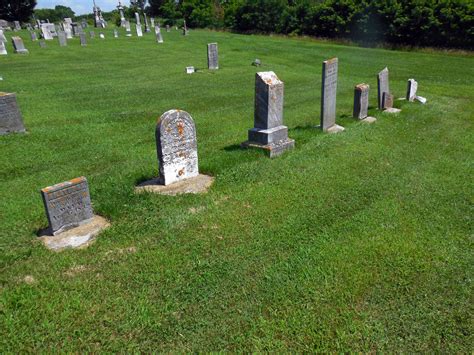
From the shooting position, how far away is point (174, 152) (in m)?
6.63

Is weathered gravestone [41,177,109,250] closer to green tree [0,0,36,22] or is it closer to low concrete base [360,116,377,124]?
low concrete base [360,116,377,124]

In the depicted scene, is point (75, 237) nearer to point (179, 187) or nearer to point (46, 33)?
point (179, 187)

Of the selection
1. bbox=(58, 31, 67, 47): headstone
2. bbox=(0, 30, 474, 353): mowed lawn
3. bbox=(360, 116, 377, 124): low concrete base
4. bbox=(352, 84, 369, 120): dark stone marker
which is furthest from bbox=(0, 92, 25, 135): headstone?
bbox=(58, 31, 67, 47): headstone

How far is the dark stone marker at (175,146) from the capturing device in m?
6.38

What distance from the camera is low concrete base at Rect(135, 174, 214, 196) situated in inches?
257

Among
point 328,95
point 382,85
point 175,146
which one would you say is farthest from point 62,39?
point 175,146

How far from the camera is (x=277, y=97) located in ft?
27.0

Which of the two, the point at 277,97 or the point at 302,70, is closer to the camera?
the point at 277,97

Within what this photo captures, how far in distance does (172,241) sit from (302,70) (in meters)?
20.1

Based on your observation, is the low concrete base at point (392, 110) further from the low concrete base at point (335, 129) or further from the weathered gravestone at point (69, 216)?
the weathered gravestone at point (69, 216)

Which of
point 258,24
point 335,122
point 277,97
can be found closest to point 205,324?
point 277,97

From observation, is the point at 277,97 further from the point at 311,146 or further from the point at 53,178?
the point at 53,178

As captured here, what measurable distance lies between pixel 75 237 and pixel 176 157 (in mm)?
2168

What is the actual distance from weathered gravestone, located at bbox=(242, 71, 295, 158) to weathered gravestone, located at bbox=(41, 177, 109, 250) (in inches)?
153
